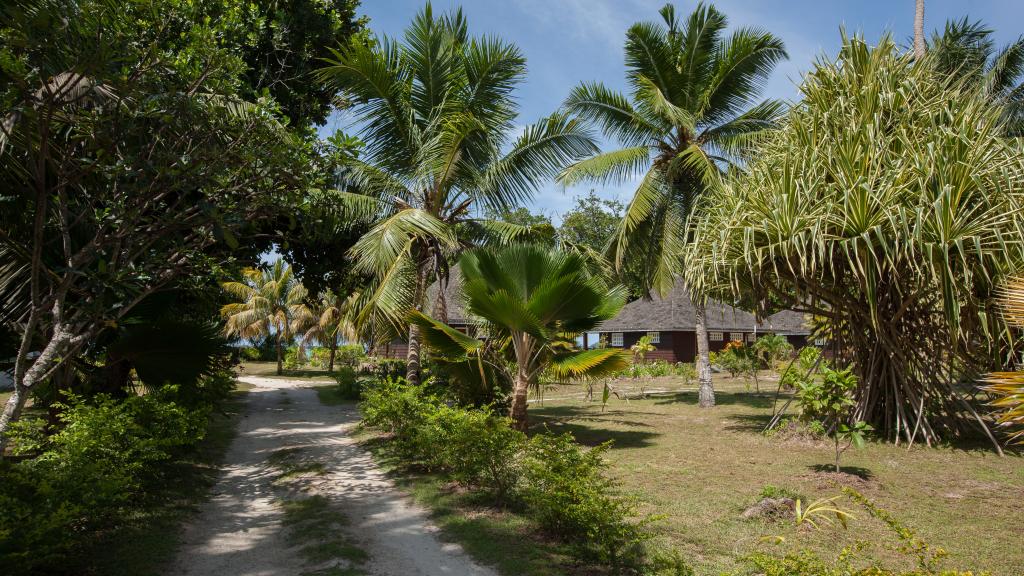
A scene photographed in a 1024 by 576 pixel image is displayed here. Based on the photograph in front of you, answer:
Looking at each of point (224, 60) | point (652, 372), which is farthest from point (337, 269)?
point (652, 372)

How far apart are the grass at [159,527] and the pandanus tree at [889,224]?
25.7 feet

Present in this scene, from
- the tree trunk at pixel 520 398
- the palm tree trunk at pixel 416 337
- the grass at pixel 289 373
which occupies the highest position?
the palm tree trunk at pixel 416 337

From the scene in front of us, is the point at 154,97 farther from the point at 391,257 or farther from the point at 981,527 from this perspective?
the point at 981,527

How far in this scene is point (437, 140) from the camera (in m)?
10.9

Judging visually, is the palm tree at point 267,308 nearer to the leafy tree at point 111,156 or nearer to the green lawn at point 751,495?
the green lawn at point 751,495

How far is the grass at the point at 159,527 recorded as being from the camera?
190 inches

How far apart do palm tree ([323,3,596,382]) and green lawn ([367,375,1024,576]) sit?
13.7 ft

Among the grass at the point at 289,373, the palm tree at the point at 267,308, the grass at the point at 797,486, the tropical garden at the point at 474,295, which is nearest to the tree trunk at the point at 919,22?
the tropical garden at the point at 474,295

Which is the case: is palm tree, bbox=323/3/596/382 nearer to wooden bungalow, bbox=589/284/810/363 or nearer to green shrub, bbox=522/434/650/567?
green shrub, bbox=522/434/650/567

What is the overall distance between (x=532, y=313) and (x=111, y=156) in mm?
5663

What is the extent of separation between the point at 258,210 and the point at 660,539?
5.29 meters

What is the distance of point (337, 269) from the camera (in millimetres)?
12992

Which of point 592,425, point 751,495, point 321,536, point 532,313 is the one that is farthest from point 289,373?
point 751,495

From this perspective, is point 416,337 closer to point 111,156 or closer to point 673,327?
point 111,156
